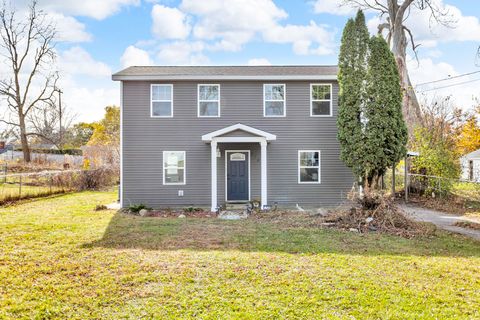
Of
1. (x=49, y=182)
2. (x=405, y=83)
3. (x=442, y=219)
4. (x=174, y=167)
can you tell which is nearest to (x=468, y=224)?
(x=442, y=219)

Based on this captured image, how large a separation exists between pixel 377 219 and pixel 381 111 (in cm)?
390

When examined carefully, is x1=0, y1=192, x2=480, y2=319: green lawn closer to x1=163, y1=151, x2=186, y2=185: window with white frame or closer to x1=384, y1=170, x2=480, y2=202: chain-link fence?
x1=163, y1=151, x2=186, y2=185: window with white frame

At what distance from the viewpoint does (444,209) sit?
533 inches

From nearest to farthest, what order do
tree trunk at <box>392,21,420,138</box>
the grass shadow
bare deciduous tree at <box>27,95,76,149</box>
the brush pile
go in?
the grass shadow, the brush pile, tree trunk at <box>392,21,420,138</box>, bare deciduous tree at <box>27,95,76,149</box>

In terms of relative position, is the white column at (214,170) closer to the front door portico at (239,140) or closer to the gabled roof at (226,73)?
the front door portico at (239,140)

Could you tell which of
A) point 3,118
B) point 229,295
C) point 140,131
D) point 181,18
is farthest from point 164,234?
point 3,118

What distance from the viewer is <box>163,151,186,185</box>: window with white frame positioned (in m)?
13.6

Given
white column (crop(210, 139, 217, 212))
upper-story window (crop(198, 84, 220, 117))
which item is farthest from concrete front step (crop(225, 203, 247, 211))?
upper-story window (crop(198, 84, 220, 117))

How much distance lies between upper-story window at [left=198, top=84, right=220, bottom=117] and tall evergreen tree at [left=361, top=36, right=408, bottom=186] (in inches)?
211

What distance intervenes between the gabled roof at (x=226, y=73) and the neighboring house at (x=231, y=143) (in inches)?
1.6

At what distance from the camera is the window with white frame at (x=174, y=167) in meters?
13.6

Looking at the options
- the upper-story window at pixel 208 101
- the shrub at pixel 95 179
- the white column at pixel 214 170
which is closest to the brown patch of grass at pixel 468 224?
the white column at pixel 214 170

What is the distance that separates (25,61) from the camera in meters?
29.4

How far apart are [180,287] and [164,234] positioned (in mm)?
3689
